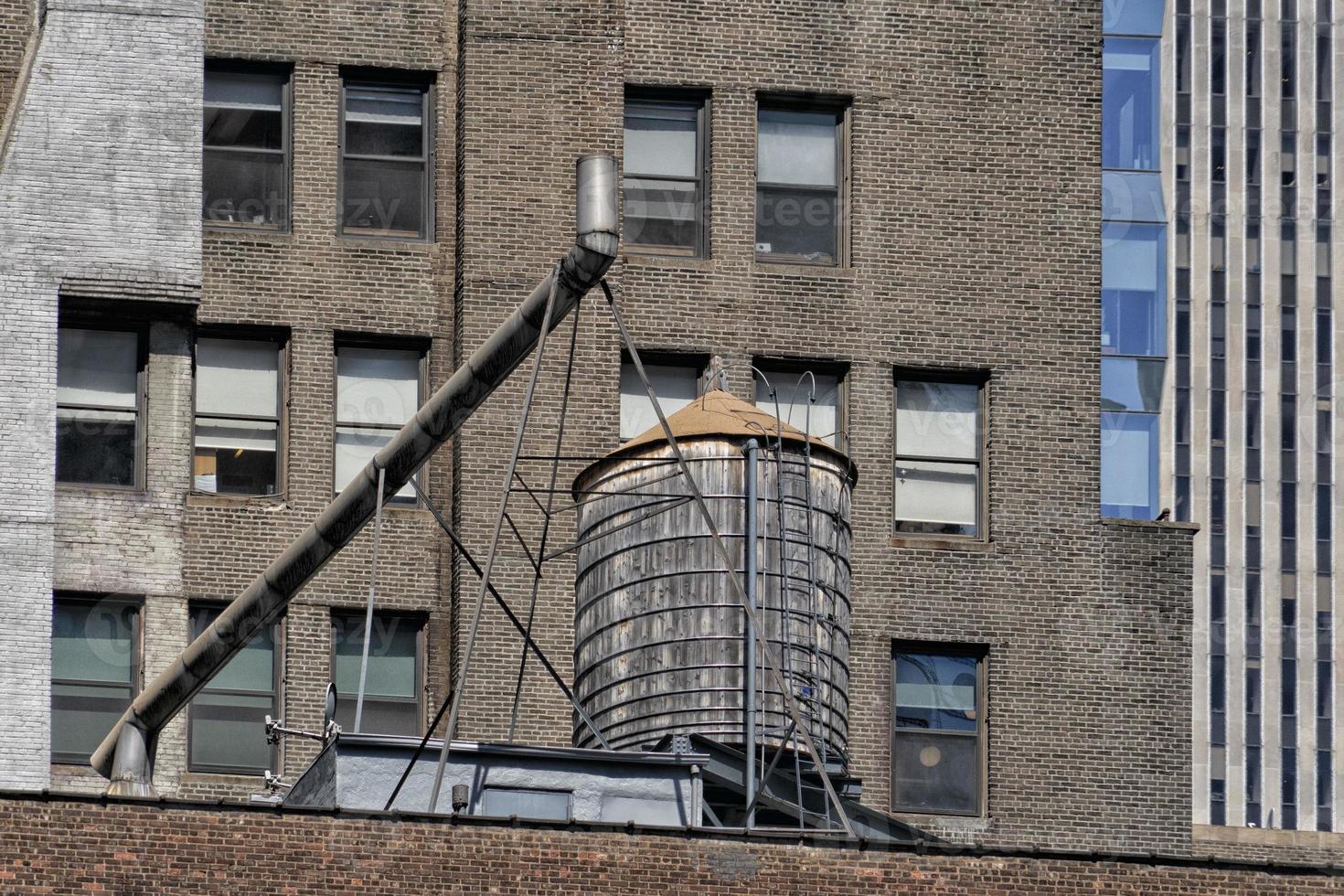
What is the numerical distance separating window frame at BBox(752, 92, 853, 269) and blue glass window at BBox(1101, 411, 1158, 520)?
17.6 ft

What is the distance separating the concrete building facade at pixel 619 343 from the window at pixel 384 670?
59mm

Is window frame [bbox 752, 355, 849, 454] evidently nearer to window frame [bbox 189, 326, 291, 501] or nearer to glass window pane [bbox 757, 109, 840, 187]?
glass window pane [bbox 757, 109, 840, 187]

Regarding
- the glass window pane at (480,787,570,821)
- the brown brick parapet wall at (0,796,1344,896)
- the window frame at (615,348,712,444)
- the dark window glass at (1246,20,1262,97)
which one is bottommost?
the brown brick parapet wall at (0,796,1344,896)

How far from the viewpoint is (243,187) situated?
34219mm

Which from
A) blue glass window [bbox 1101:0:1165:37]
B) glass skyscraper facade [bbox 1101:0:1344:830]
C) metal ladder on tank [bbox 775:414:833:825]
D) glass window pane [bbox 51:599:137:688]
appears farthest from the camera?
glass skyscraper facade [bbox 1101:0:1344:830]

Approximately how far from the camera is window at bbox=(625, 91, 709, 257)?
113ft

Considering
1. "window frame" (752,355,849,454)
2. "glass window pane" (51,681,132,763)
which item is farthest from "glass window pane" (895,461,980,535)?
"glass window pane" (51,681,132,763)

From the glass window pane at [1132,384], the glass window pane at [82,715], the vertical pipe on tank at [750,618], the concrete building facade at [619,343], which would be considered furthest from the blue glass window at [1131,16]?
the glass window pane at [82,715]

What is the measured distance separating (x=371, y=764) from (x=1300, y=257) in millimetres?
105508

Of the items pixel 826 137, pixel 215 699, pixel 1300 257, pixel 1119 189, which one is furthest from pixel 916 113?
pixel 1300 257

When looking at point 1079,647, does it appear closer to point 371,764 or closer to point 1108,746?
point 1108,746

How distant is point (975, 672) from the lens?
3375 cm

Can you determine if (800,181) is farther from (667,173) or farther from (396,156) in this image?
(396,156)

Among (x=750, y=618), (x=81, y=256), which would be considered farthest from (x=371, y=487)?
(x=81, y=256)
